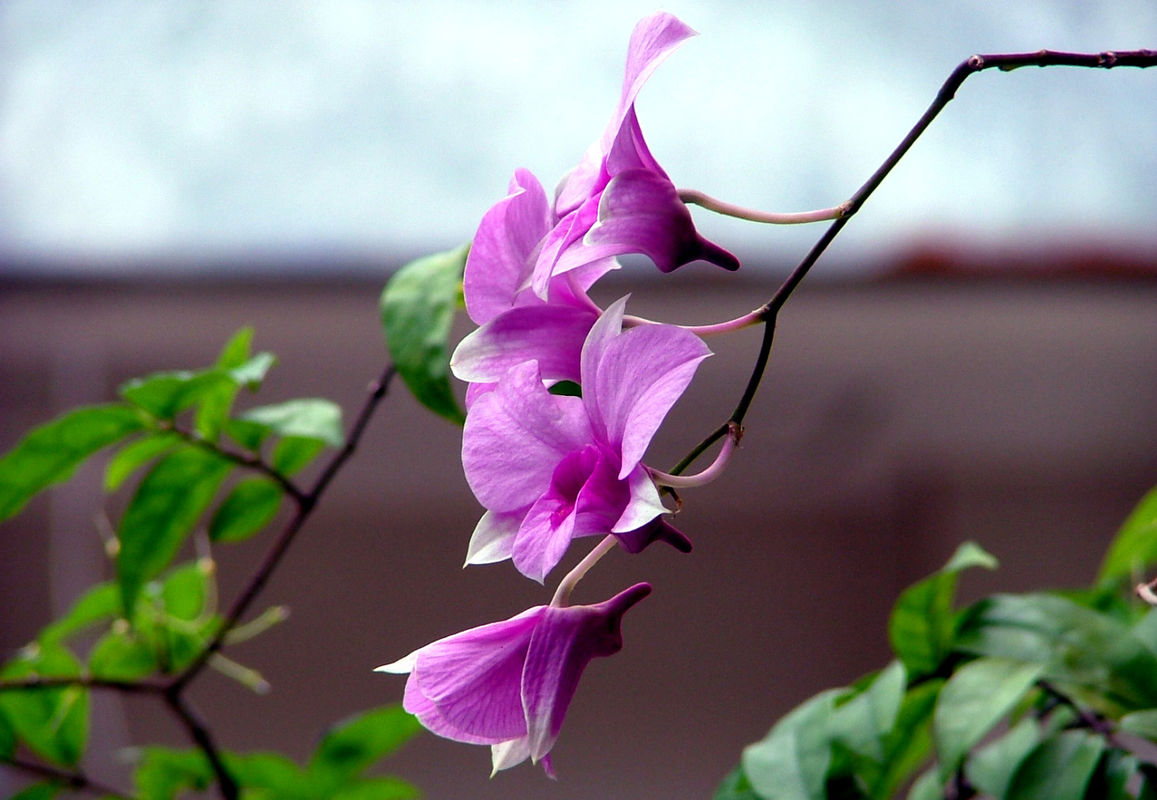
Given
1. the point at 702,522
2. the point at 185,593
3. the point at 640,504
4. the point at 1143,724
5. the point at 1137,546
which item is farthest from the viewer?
the point at 702,522

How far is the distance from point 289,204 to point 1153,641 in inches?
33.1

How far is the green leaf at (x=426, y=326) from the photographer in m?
0.26

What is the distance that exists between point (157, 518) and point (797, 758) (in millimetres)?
233

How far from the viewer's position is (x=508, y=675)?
0.54 feet

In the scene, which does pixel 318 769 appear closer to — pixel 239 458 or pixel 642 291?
pixel 239 458

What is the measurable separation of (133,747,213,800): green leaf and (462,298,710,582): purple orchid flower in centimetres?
34

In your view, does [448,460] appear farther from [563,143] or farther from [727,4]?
[727,4]

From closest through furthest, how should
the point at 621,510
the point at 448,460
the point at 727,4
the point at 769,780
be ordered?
the point at 621,510 < the point at 769,780 < the point at 727,4 < the point at 448,460

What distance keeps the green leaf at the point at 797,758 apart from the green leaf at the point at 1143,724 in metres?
0.08

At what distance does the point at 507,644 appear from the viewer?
0.17 metres

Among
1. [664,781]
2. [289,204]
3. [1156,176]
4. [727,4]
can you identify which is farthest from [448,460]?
[1156,176]

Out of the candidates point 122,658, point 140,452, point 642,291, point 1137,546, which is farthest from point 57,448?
point 642,291

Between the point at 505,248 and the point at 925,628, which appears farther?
the point at 925,628

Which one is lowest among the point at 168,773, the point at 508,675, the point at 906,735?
the point at 168,773
